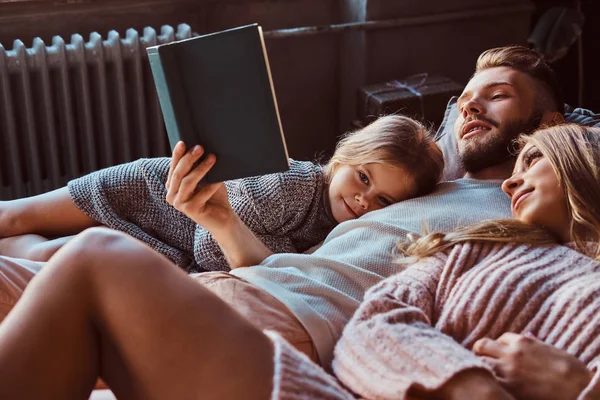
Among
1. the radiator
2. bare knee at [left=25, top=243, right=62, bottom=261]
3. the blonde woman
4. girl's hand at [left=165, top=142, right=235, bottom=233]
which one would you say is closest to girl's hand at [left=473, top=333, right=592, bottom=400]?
the blonde woman

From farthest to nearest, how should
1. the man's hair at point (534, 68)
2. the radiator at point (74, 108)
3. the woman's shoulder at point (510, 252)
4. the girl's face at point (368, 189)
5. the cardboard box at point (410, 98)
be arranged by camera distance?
the cardboard box at point (410, 98)
the radiator at point (74, 108)
the man's hair at point (534, 68)
the girl's face at point (368, 189)
the woman's shoulder at point (510, 252)

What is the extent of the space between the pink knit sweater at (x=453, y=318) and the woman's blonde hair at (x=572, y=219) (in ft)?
0.08

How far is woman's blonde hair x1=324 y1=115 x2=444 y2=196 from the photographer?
172 cm

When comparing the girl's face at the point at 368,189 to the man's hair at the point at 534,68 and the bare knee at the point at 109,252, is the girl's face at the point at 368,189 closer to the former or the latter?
the man's hair at the point at 534,68

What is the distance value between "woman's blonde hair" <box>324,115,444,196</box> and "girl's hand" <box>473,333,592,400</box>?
0.70 meters

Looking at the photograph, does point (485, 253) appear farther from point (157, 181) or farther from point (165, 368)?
point (157, 181)

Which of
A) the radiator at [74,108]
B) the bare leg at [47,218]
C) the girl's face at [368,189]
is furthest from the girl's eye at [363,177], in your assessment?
the radiator at [74,108]

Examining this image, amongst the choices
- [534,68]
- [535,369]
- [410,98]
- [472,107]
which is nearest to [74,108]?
[410,98]

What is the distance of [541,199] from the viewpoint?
129cm

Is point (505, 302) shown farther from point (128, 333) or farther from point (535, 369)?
point (128, 333)

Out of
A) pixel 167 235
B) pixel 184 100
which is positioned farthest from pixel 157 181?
pixel 184 100

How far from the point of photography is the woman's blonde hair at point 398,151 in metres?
1.72

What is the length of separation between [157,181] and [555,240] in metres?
0.98

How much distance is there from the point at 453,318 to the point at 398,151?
0.65 m
